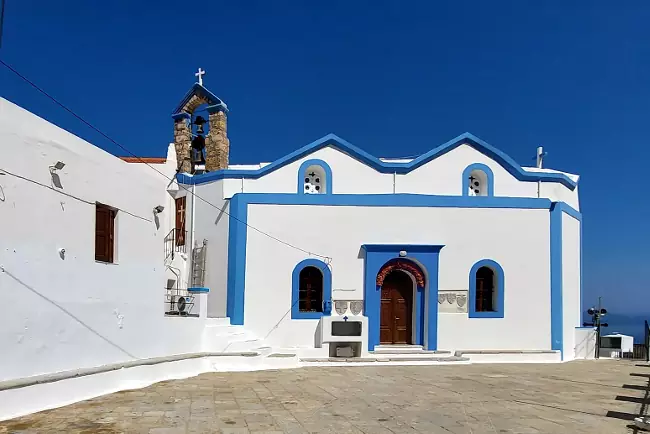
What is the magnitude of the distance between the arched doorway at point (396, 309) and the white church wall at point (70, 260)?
18.8 feet

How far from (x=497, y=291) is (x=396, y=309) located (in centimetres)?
251

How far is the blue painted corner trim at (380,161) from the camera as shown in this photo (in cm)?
1442

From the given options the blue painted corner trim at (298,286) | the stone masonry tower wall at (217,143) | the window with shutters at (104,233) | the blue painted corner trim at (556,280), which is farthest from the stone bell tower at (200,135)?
the blue painted corner trim at (556,280)

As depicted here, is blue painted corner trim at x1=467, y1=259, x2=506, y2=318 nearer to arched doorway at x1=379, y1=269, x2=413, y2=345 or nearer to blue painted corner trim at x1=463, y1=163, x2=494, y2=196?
arched doorway at x1=379, y1=269, x2=413, y2=345

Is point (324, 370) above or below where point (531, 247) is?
below

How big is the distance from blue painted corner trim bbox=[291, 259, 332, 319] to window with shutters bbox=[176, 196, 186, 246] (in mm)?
3230

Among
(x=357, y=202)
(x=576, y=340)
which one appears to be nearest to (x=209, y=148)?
(x=357, y=202)

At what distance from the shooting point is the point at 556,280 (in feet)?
48.5

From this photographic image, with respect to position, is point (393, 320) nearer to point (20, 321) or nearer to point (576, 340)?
point (576, 340)

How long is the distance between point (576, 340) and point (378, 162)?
6971 millimetres

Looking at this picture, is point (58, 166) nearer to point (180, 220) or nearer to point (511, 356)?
point (180, 220)

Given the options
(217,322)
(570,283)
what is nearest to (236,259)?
(217,322)

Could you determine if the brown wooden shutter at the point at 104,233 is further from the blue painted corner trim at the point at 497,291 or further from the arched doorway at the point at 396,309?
the blue painted corner trim at the point at 497,291

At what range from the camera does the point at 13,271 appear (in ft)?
23.2
